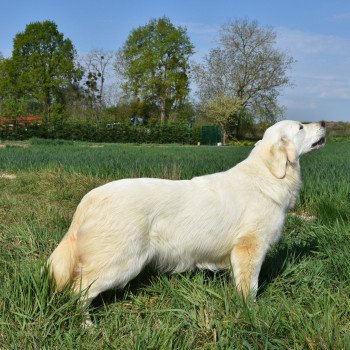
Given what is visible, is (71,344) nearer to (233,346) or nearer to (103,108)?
(233,346)

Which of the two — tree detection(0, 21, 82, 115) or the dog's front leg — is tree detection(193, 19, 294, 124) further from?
the dog's front leg

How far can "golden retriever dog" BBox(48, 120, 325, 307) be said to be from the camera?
3195 millimetres

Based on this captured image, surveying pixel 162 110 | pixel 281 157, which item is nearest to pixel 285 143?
pixel 281 157

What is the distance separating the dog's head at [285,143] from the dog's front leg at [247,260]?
25.3 inches

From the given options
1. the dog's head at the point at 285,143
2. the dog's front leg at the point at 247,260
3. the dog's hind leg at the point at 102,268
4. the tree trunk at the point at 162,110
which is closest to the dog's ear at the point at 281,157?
the dog's head at the point at 285,143

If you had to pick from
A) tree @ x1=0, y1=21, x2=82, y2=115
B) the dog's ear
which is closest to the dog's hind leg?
the dog's ear

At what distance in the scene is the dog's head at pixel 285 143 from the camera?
3.97m

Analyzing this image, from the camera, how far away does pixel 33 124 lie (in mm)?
38000

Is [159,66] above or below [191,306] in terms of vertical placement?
above

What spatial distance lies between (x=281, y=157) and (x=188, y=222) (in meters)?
1.06

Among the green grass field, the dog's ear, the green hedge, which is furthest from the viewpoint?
the green hedge

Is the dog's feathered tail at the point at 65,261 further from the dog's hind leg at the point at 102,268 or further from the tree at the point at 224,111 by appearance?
the tree at the point at 224,111

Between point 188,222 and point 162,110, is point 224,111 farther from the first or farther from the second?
point 188,222

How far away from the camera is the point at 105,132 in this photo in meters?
41.6
